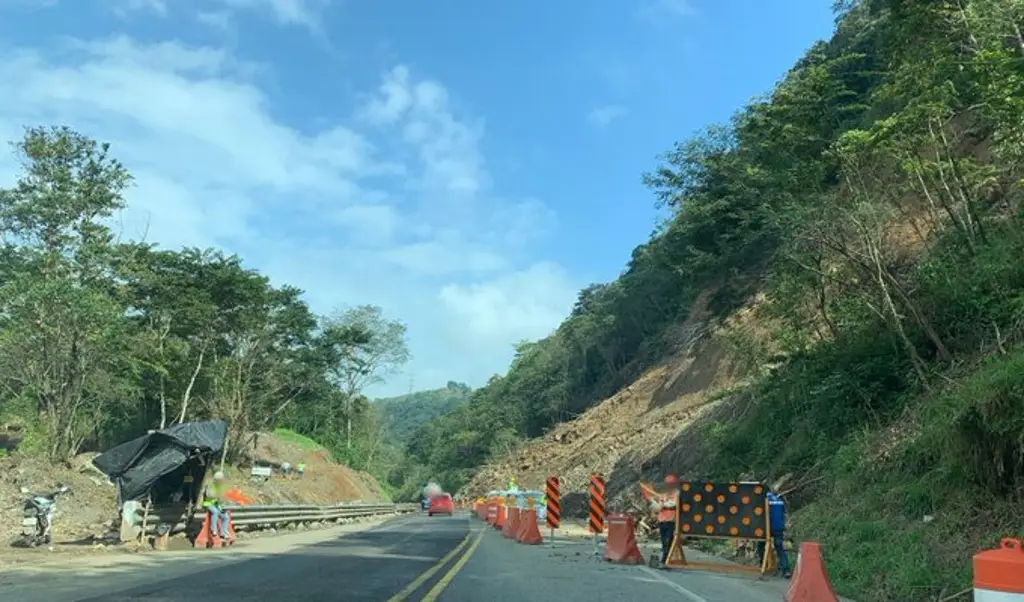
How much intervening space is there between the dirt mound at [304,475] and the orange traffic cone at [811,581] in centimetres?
4020

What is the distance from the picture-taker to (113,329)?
32812 millimetres

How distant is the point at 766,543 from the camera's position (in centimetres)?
1350

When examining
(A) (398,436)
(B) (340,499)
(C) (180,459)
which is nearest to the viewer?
(C) (180,459)

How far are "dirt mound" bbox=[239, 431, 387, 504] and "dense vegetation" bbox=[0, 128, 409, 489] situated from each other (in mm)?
2503

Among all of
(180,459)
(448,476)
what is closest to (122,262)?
(180,459)

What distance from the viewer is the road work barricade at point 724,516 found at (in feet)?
44.4

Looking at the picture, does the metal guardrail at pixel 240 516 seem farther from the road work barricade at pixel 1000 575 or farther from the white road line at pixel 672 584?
the road work barricade at pixel 1000 575

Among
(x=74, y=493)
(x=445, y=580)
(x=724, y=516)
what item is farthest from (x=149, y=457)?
(x=724, y=516)

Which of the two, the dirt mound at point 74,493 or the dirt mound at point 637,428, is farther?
the dirt mound at point 637,428

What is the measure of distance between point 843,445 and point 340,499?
5007 centimetres

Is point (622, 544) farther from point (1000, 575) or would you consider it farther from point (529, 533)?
point (1000, 575)

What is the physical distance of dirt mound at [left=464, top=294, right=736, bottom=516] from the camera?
36469 millimetres

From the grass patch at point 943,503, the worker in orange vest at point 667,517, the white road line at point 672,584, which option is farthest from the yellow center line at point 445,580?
the grass patch at point 943,503

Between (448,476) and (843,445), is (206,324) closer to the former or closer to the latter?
(843,445)
